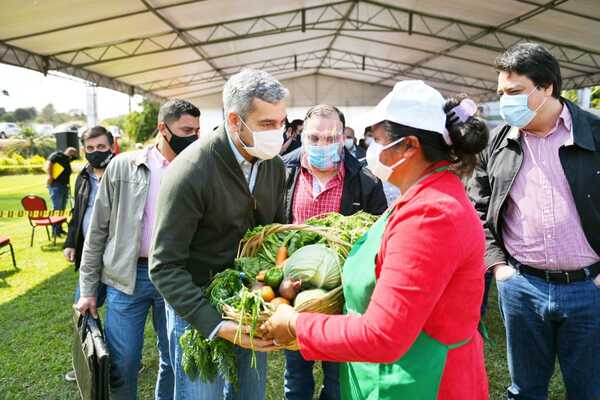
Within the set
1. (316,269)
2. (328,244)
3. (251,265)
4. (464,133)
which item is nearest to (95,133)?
(251,265)

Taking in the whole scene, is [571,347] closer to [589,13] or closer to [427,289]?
[427,289]

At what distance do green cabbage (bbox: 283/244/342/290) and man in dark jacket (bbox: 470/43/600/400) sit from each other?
1191mm

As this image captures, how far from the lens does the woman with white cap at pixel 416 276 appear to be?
123 centimetres

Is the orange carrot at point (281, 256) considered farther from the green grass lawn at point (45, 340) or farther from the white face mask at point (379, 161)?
the green grass lawn at point (45, 340)

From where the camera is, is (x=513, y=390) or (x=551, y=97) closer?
(x=551, y=97)

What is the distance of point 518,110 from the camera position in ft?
7.20

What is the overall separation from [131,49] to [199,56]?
3.22m

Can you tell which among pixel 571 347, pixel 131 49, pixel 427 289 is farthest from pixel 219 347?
pixel 131 49

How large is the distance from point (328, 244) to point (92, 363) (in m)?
1.23

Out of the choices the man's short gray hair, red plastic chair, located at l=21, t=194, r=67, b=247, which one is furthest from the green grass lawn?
the man's short gray hair

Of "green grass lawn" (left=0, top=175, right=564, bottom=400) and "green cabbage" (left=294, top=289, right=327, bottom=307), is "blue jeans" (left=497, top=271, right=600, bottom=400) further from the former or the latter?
"green cabbage" (left=294, top=289, right=327, bottom=307)

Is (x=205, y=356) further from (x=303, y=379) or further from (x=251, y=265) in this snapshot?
(x=303, y=379)

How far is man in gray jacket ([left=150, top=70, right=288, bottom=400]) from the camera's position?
1.68 meters

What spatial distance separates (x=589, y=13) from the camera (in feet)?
30.2
